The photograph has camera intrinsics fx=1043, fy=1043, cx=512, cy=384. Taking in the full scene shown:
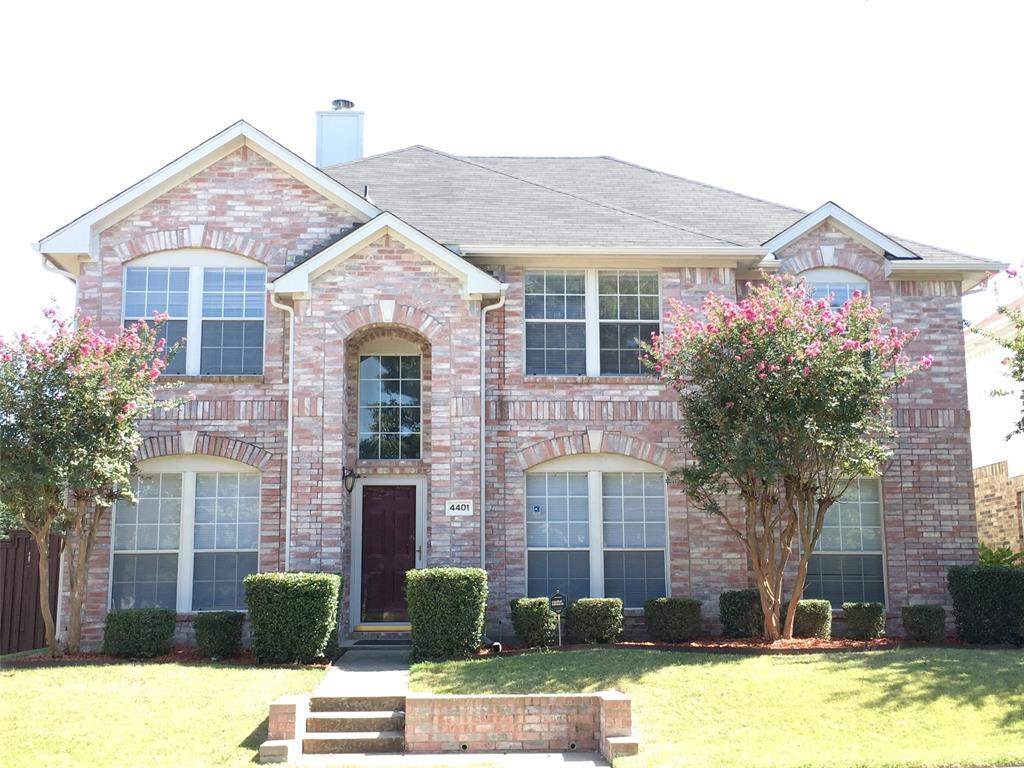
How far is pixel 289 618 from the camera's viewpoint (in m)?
13.3

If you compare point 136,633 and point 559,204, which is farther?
point 559,204

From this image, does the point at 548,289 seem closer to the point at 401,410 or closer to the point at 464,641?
the point at 401,410

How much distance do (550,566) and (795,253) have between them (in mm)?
6346

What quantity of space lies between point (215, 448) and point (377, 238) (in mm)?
3909

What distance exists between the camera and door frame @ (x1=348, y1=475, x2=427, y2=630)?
15784 mm

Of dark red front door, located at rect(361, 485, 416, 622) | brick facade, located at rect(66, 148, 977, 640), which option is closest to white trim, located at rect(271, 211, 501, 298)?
brick facade, located at rect(66, 148, 977, 640)

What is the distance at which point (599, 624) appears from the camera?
14.4 m

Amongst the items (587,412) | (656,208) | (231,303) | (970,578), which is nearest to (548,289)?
(587,412)

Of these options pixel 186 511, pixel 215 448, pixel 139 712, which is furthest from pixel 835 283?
pixel 139 712

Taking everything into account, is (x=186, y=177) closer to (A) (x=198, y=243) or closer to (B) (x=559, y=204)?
(A) (x=198, y=243)

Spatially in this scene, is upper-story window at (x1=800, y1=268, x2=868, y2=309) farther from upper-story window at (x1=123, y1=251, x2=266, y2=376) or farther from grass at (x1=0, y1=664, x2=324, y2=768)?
grass at (x1=0, y1=664, x2=324, y2=768)

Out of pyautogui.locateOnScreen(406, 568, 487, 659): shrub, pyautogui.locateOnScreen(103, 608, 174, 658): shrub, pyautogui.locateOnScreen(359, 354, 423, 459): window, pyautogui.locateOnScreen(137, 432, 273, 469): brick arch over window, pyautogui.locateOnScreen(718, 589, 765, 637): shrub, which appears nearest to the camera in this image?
pyautogui.locateOnScreen(406, 568, 487, 659): shrub

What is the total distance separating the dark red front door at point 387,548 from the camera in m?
15.9

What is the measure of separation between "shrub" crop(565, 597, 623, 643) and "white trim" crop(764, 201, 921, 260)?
629 cm
